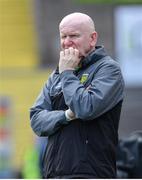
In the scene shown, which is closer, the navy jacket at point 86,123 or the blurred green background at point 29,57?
the navy jacket at point 86,123

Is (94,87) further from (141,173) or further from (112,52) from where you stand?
(112,52)

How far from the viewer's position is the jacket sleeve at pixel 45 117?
5211 mm

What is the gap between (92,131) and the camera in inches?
202

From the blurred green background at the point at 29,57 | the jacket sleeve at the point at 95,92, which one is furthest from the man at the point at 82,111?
the blurred green background at the point at 29,57

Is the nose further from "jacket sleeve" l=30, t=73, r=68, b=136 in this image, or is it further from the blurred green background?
the blurred green background

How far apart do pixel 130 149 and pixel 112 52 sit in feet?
29.7

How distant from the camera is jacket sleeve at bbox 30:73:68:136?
5.21 meters

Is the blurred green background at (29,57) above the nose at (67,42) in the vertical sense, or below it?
below

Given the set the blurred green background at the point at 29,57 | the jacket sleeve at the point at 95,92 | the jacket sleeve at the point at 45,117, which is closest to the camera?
the jacket sleeve at the point at 95,92

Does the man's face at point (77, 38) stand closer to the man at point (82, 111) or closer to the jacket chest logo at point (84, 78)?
the man at point (82, 111)

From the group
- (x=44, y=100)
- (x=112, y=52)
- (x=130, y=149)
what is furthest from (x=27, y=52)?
(x=44, y=100)

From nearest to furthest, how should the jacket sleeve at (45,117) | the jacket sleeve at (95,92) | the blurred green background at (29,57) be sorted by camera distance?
the jacket sleeve at (95,92) < the jacket sleeve at (45,117) < the blurred green background at (29,57)

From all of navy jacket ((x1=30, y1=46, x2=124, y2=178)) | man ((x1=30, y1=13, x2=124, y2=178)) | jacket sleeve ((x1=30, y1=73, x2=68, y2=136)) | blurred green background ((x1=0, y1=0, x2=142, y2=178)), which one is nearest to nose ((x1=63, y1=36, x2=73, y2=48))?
man ((x1=30, y1=13, x2=124, y2=178))

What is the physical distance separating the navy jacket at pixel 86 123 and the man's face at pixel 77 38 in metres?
0.05
